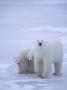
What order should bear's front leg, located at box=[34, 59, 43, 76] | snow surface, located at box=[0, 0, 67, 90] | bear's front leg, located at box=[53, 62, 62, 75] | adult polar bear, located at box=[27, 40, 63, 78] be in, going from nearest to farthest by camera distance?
1. snow surface, located at box=[0, 0, 67, 90]
2. adult polar bear, located at box=[27, 40, 63, 78]
3. bear's front leg, located at box=[34, 59, 43, 76]
4. bear's front leg, located at box=[53, 62, 62, 75]

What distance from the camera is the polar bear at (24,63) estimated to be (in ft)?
14.8

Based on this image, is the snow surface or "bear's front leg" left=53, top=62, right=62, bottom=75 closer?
the snow surface

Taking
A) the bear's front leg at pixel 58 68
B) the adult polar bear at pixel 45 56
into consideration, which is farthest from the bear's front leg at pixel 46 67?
the bear's front leg at pixel 58 68

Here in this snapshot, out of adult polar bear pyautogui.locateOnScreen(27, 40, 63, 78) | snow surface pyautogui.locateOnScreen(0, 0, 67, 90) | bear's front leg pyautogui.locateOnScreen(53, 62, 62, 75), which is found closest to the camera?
snow surface pyautogui.locateOnScreen(0, 0, 67, 90)

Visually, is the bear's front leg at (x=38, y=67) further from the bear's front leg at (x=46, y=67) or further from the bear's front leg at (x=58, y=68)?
the bear's front leg at (x=58, y=68)

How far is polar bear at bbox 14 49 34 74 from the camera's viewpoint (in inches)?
177

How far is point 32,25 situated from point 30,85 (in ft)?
10.2

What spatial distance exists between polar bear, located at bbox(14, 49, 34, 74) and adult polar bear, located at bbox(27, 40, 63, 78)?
0.35 feet

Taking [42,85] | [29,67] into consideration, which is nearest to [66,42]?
[29,67]

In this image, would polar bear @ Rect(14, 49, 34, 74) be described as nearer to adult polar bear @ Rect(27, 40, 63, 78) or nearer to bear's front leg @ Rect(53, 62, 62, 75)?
→ adult polar bear @ Rect(27, 40, 63, 78)

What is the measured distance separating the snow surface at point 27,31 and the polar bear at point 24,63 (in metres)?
0.08

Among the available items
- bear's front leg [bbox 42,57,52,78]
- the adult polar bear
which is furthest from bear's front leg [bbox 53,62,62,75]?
bear's front leg [bbox 42,57,52,78]

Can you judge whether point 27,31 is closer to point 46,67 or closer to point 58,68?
point 58,68

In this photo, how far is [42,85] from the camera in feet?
13.1
